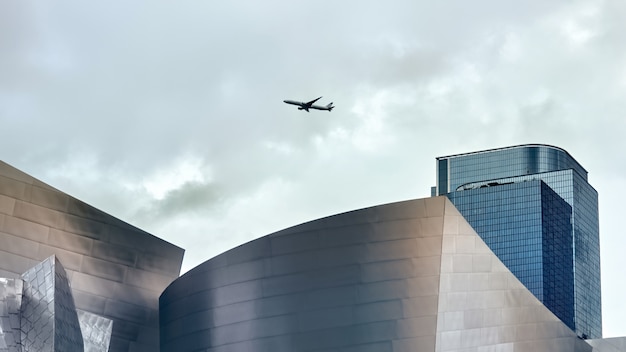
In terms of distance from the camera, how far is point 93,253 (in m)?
45.4

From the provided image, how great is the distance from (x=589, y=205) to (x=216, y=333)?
110427mm

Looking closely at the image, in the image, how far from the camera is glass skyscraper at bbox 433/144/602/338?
434ft

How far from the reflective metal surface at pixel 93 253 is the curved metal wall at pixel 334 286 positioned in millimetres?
3777

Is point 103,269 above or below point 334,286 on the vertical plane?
above

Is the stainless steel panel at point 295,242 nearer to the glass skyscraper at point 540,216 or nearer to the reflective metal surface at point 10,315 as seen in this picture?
the reflective metal surface at point 10,315

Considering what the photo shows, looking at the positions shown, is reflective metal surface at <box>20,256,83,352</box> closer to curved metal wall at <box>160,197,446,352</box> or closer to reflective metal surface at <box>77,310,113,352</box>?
reflective metal surface at <box>77,310,113,352</box>

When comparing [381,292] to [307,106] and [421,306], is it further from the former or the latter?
[307,106]

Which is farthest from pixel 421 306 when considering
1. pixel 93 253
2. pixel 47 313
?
pixel 93 253

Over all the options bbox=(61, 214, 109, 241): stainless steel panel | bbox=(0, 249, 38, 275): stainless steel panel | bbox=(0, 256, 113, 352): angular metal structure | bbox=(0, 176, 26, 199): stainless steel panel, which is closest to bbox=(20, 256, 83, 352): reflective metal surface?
bbox=(0, 256, 113, 352): angular metal structure

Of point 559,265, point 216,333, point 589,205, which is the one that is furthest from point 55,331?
point 589,205

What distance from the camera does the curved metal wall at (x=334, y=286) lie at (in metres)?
38.2

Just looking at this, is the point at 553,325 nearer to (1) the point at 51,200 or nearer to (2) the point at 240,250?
(2) the point at 240,250

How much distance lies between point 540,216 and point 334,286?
95.6 metres

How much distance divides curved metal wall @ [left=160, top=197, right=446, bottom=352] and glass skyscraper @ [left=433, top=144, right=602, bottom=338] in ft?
299
